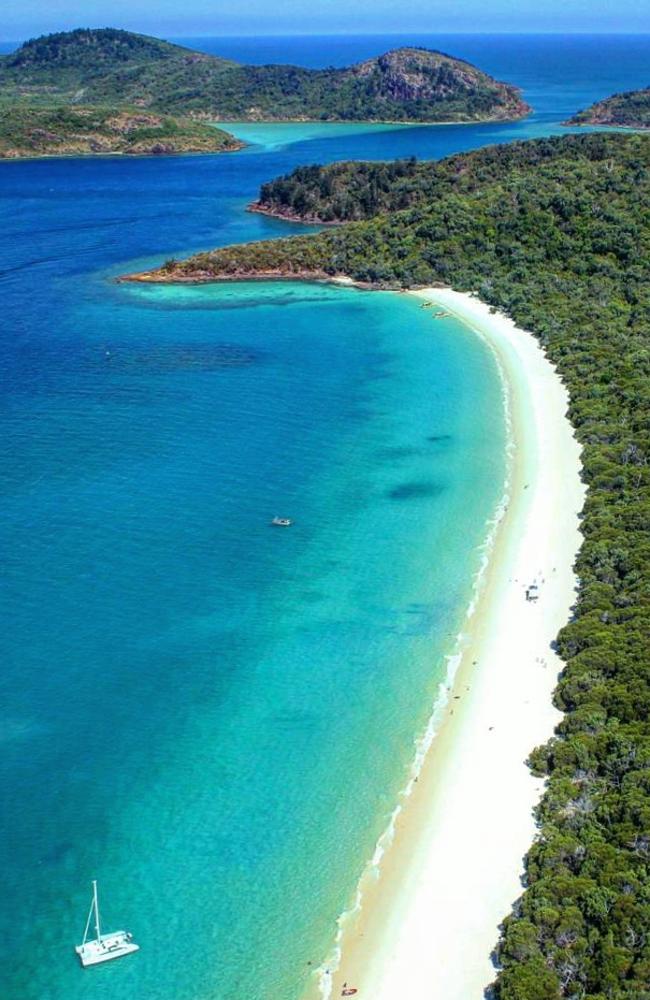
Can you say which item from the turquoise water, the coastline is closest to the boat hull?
the turquoise water

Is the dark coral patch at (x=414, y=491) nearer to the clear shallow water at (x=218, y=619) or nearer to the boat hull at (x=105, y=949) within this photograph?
the clear shallow water at (x=218, y=619)

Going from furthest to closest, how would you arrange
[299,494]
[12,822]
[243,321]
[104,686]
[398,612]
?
[243,321], [299,494], [398,612], [104,686], [12,822]

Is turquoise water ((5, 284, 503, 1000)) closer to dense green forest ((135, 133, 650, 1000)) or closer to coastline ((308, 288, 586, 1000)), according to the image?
coastline ((308, 288, 586, 1000))

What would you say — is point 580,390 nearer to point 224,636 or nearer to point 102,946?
point 224,636

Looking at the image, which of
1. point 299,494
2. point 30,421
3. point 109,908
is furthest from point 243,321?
point 109,908

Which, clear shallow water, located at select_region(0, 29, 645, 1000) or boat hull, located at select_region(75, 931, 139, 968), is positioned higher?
clear shallow water, located at select_region(0, 29, 645, 1000)

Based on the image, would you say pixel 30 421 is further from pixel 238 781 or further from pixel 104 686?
pixel 238 781
